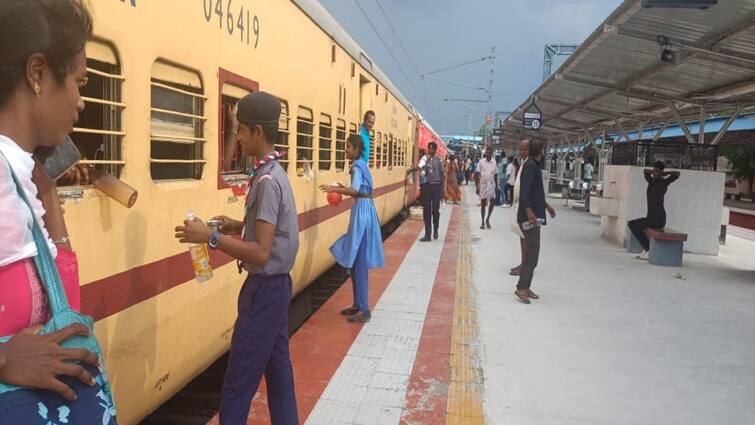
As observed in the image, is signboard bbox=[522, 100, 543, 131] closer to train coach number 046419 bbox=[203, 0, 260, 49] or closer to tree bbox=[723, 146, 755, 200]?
train coach number 046419 bbox=[203, 0, 260, 49]

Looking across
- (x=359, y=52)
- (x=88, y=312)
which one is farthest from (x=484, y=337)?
(x=359, y=52)

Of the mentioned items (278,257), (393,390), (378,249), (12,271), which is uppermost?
(12,271)

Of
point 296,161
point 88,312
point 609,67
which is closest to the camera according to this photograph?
point 88,312

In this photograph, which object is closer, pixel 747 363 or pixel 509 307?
pixel 747 363

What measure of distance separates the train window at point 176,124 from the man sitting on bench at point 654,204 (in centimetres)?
761

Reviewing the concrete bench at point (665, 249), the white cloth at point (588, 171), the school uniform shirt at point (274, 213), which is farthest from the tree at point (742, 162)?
the school uniform shirt at point (274, 213)

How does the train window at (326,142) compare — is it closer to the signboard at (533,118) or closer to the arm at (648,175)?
the arm at (648,175)

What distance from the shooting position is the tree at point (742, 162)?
2745cm

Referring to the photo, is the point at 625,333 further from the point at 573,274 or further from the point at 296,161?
the point at 296,161

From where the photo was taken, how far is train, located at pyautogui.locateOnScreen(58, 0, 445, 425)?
2.38 metres

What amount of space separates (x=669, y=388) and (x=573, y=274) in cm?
389

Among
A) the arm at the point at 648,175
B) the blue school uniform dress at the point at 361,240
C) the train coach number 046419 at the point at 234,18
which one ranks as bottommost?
the blue school uniform dress at the point at 361,240

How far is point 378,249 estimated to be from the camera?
5207 mm

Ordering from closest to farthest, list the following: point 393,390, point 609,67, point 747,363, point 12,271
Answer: point 12,271, point 393,390, point 747,363, point 609,67
